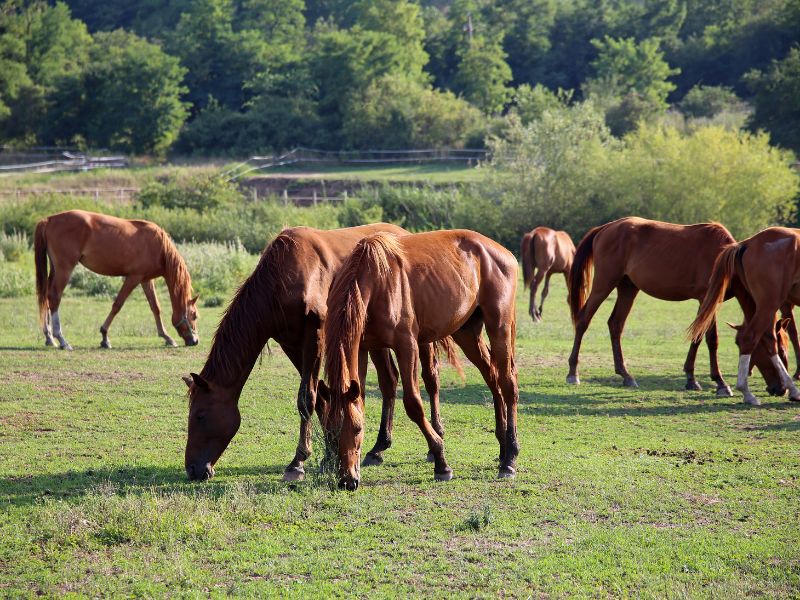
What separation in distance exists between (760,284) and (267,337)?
6133 millimetres

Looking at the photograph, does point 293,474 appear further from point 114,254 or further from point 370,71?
point 370,71

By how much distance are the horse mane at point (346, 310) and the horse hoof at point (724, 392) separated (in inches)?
238

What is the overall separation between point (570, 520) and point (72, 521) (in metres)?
3.29

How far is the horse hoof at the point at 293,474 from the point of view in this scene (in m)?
7.03

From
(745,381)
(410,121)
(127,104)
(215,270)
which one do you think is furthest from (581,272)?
(127,104)

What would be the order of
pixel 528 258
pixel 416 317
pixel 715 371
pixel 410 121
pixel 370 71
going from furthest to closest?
pixel 370 71 < pixel 410 121 < pixel 528 258 < pixel 715 371 < pixel 416 317

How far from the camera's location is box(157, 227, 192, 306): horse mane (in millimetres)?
14289

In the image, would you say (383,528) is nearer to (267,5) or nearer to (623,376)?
(623,376)

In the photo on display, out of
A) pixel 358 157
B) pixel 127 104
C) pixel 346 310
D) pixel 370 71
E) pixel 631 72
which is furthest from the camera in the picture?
pixel 370 71

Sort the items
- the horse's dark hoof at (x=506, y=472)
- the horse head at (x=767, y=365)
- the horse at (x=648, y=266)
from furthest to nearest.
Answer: the horse at (x=648, y=266) < the horse head at (x=767, y=365) < the horse's dark hoof at (x=506, y=472)

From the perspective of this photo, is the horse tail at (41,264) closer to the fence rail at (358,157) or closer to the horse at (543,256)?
the horse at (543,256)

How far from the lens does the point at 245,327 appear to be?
694 cm

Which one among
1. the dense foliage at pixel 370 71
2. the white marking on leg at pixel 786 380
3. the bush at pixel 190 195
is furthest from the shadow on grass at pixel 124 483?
the dense foliage at pixel 370 71

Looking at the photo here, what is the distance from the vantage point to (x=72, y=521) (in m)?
5.86
